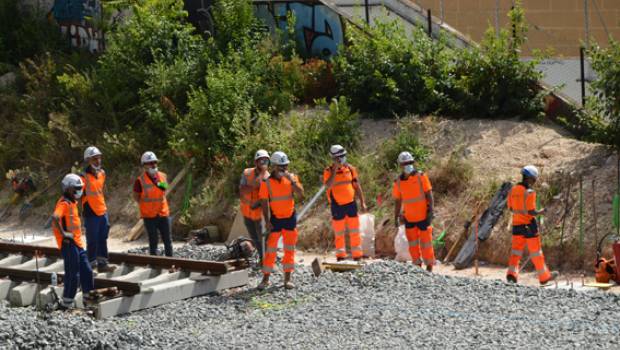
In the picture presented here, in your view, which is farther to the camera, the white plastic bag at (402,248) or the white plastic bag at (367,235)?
the white plastic bag at (367,235)

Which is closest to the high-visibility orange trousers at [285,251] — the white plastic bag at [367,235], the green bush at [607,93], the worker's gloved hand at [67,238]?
the worker's gloved hand at [67,238]

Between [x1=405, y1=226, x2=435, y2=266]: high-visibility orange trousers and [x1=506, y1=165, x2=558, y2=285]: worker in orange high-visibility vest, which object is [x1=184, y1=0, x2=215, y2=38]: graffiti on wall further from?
[x1=506, y1=165, x2=558, y2=285]: worker in orange high-visibility vest

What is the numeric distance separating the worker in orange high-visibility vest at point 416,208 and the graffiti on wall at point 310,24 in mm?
9336

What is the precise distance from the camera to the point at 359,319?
43.3 ft

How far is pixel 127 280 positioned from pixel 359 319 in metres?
4.10

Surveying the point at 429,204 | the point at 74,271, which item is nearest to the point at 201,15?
the point at 429,204

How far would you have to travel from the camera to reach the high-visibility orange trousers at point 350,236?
17797 mm

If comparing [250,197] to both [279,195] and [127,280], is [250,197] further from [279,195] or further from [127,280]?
[127,280]

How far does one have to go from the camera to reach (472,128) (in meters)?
21.8

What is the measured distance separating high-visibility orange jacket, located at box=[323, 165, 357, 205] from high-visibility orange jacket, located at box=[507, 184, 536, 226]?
3.23 metres

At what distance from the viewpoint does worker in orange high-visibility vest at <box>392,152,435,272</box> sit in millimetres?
16719

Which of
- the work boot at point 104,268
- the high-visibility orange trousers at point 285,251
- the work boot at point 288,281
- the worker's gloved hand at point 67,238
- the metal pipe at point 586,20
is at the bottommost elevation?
the work boot at point 288,281

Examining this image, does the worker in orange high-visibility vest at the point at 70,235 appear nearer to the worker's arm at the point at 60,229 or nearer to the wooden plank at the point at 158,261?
the worker's arm at the point at 60,229

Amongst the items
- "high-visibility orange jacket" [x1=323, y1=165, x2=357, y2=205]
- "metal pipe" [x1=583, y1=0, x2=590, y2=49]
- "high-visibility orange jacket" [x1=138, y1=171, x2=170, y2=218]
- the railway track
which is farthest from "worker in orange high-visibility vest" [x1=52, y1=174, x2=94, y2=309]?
"metal pipe" [x1=583, y1=0, x2=590, y2=49]
